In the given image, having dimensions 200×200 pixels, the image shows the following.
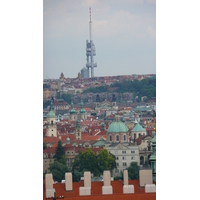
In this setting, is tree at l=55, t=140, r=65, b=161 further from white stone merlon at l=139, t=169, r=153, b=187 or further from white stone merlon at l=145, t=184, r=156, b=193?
white stone merlon at l=145, t=184, r=156, b=193

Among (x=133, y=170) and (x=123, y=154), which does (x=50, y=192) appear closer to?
(x=133, y=170)

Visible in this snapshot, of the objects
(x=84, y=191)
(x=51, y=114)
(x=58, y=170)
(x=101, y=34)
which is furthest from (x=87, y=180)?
(x=51, y=114)

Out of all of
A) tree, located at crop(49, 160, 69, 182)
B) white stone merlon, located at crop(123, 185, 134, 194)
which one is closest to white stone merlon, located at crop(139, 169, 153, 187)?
white stone merlon, located at crop(123, 185, 134, 194)

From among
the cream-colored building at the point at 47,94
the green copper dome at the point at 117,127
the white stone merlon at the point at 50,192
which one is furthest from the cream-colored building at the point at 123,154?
the white stone merlon at the point at 50,192

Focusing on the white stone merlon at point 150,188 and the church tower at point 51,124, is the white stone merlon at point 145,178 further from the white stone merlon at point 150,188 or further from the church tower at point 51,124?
the church tower at point 51,124

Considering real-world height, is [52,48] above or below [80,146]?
above
